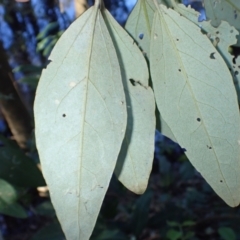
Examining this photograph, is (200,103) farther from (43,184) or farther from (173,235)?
(173,235)

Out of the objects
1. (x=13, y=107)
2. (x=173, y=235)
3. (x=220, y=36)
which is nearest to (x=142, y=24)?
(x=220, y=36)

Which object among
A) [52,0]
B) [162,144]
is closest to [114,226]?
[162,144]

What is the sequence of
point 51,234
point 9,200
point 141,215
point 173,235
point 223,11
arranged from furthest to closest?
point 141,215, point 173,235, point 51,234, point 9,200, point 223,11

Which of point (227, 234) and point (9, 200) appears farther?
point (227, 234)

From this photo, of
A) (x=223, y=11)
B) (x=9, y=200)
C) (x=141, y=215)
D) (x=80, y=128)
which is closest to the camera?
(x=80, y=128)

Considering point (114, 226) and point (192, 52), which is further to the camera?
point (114, 226)

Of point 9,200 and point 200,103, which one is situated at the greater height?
point 200,103

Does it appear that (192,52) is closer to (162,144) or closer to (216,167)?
(216,167)
